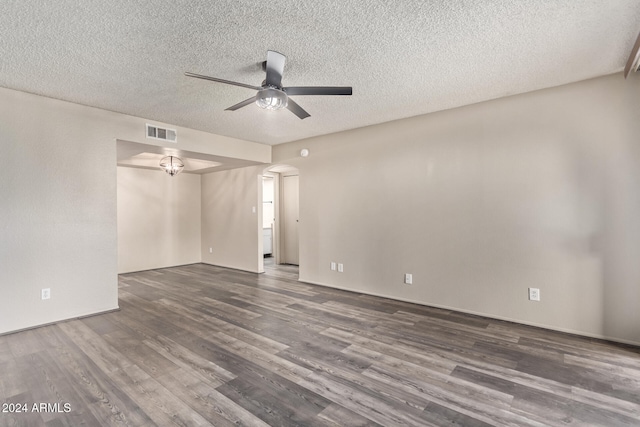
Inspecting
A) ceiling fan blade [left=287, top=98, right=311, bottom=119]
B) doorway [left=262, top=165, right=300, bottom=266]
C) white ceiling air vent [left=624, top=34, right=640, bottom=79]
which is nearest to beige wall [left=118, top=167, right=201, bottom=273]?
doorway [left=262, top=165, right=300, bottom=266]

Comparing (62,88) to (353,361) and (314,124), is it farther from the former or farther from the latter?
(353,361)

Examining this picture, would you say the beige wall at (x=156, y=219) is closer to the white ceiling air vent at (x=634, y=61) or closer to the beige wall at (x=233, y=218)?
the beige wall at (x=233, y=218)

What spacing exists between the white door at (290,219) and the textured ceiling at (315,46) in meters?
3.98

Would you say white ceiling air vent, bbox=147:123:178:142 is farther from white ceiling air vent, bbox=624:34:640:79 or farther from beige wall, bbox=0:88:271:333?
white ceiling air vent, bbox=624:34:640:79

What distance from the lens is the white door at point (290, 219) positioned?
7.37 metres

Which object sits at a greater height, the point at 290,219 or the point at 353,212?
the point at 353,212

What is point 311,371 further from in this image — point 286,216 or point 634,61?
point 286,216

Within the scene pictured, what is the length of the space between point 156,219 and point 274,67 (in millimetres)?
5757

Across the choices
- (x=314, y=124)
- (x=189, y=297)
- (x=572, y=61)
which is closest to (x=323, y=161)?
(x=314, y=124)

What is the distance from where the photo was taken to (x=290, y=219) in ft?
24.4

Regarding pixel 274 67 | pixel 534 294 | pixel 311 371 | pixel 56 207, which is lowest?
pixel 311 371

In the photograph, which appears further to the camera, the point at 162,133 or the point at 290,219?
the point at 290,219

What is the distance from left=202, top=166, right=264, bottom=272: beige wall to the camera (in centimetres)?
634

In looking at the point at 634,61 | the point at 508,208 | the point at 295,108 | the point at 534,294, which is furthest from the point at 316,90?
the point at 534,294
